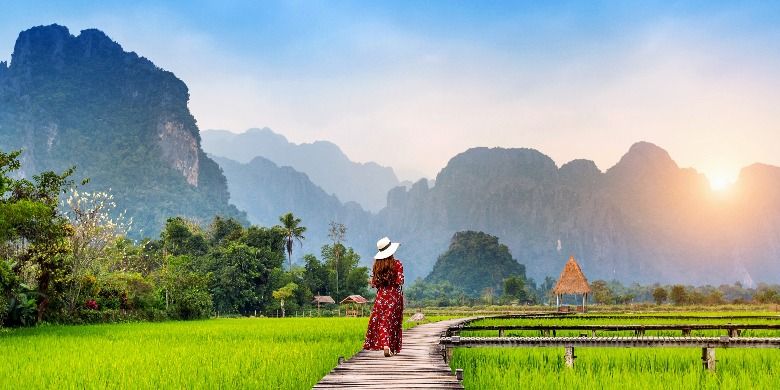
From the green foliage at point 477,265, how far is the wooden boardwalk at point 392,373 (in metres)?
123

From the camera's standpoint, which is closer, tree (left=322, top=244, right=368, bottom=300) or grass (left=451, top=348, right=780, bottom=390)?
grass (left=451, top=348, right=780, bottom=390)

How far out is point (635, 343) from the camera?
414 inches

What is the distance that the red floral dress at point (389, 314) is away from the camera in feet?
28.6

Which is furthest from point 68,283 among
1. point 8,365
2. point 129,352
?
point 8,365

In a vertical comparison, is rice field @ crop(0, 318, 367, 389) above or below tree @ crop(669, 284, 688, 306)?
above

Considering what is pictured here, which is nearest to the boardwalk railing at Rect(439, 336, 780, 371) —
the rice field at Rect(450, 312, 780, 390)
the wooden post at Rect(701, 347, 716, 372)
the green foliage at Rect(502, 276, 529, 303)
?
the wooden post at Rect(701, 347, 716, 372)

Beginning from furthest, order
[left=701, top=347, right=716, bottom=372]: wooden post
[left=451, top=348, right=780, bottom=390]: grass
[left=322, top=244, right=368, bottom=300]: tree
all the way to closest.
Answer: [left=322, top=244, right=368, bottom=300]: tree → [left=701, top=347, right=716, bottom=372]: wooden post → [left=451, top=348, right=780, bottom=390]: grass

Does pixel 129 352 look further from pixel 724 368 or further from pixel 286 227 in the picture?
pixel 286 227

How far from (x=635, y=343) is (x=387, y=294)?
178 inches

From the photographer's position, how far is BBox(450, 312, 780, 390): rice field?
333 inches

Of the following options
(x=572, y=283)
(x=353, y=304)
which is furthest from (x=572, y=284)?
(x=353, y=304)

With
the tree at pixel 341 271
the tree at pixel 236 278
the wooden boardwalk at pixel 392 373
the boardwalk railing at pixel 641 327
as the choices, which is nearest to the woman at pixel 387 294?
the wooden boardwalk at pixel 392 373

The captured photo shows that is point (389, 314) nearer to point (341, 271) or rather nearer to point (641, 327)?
point (641, 327)

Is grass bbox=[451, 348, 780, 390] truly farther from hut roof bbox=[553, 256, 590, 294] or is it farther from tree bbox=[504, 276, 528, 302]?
tree bbox=[504, 276, 528, 302]
